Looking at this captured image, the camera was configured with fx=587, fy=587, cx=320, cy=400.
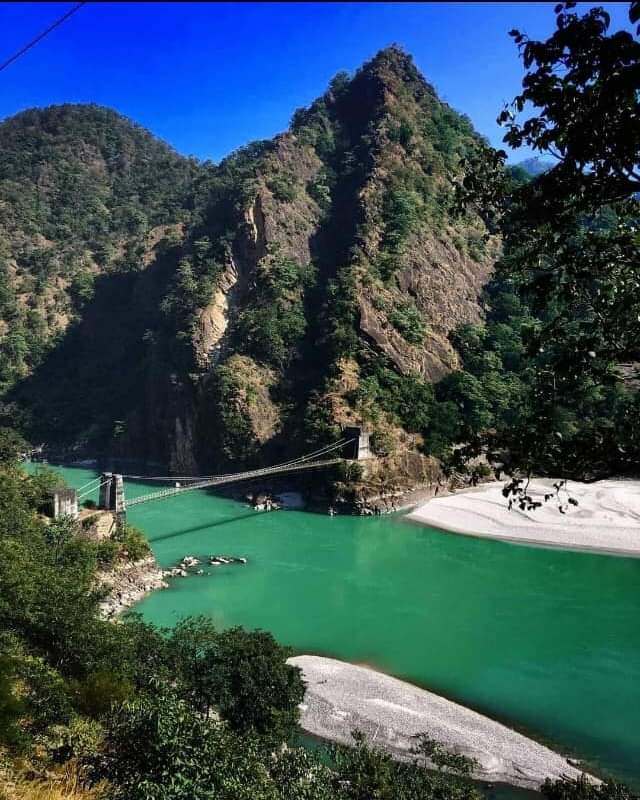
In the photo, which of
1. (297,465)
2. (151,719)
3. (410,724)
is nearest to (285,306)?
(297,465)

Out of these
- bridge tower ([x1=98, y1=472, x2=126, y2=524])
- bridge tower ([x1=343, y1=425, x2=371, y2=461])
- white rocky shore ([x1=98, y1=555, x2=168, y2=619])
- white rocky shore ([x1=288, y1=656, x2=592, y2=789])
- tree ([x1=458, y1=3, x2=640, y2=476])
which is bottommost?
white rocky shore ([x1=288, y1=656, x2=592, y2=789])

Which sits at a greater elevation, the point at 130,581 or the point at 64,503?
the point at 64,503

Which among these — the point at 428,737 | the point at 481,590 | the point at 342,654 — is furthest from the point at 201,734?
the point at 481,590

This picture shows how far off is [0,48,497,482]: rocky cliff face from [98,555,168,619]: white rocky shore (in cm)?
1223

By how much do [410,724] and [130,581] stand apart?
29.4ft

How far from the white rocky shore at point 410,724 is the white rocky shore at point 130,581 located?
562cm

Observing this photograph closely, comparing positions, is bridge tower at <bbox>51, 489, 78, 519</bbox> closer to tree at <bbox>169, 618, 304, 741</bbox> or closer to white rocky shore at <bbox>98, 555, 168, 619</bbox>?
white rocky shore at <bbox>98, 555, 168, 619</bbox>

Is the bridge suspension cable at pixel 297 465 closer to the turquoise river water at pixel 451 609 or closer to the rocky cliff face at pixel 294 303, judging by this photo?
Result: the rocky cliff face at pixel 294 303

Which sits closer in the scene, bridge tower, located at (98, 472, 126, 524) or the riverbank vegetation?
the riverbank vegetation

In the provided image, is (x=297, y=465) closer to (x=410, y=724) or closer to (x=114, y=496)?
(x=114, y=496)

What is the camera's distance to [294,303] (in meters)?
34.1

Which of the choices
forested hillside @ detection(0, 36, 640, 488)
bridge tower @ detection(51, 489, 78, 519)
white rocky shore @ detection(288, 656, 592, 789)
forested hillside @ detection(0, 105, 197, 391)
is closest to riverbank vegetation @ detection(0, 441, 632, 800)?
white rocky shore @ detection(288, 656, 592, 789)

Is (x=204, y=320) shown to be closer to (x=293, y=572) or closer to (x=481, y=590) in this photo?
(x=293, y=572)

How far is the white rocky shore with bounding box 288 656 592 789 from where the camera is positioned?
348 inches
